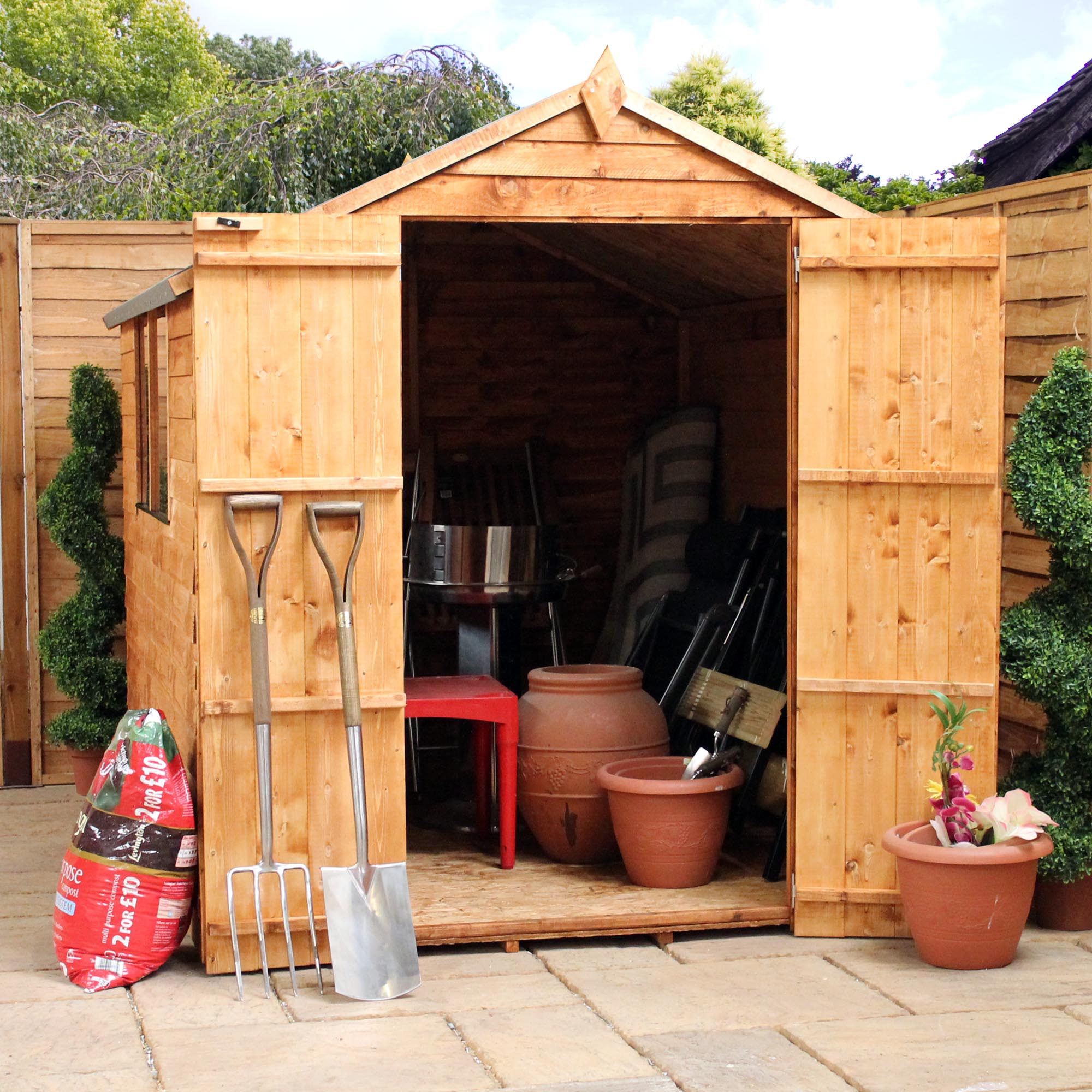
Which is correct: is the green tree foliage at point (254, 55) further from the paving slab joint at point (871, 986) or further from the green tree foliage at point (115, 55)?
the paving slab joint at point (871, 986)

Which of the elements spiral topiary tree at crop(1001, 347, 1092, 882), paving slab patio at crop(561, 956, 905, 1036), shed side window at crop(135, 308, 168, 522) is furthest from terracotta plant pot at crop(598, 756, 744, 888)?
shed side window at crop(135, 308, 168, 522)

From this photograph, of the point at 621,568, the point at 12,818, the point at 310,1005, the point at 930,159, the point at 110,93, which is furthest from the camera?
the point at 110,93

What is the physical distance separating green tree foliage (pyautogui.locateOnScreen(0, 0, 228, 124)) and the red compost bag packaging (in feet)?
89.9

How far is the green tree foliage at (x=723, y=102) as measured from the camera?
809 inches

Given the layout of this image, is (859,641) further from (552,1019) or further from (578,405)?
(578,405)

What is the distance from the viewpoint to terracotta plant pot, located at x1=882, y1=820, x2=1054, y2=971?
12.8 ft

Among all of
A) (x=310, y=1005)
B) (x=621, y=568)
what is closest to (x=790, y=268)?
(x=310, y=1005)

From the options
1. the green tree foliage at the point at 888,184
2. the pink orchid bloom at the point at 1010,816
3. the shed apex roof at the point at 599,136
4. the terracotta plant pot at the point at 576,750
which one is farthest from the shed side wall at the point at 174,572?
the green tree foliage at the point at 888,184

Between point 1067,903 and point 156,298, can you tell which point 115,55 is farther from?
point 1067,903

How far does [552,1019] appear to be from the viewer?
3.64 m

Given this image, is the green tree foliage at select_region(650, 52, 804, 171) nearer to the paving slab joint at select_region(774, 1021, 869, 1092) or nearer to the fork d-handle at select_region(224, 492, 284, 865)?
the fork d-handle at select_region(224, 492, 284, 865)

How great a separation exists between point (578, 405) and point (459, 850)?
8.76 feet

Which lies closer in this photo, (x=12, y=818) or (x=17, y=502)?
(x=12, y=818)

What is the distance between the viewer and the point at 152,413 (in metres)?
5.06
